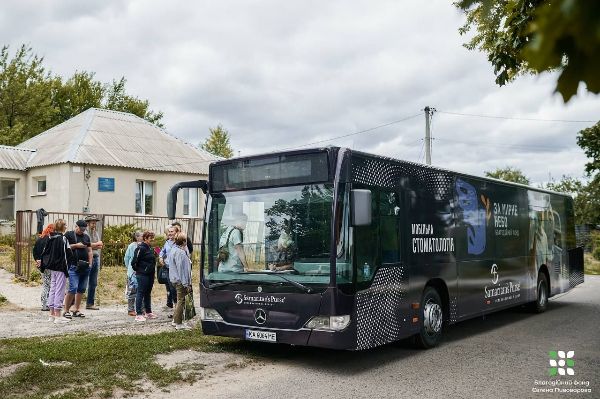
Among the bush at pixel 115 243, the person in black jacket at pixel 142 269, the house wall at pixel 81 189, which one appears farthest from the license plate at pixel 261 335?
the house wall at pixel 81 189

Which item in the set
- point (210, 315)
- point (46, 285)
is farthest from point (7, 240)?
point (210, 315)

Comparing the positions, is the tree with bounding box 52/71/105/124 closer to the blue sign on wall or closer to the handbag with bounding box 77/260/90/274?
the blue sign on wall

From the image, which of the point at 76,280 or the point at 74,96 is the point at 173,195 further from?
the point at 74,96

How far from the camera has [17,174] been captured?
25.4 m

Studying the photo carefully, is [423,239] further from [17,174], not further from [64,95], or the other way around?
[64,95]

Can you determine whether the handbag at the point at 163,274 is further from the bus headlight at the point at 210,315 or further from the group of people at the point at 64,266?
the bus headlight at the point at 210,315

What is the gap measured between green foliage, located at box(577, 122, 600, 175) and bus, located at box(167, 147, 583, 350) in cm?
1283

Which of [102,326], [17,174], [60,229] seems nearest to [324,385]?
[102,326]

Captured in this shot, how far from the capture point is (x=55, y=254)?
1074 centimetres

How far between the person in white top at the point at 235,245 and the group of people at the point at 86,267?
213 centimetres

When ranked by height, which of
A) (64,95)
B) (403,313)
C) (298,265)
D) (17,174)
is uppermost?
(64,95)

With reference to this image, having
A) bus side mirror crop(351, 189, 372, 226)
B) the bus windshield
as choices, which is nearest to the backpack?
the bus windshield

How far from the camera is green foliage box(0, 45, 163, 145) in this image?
36.8 meters

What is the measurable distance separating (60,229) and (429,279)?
21.5ft
